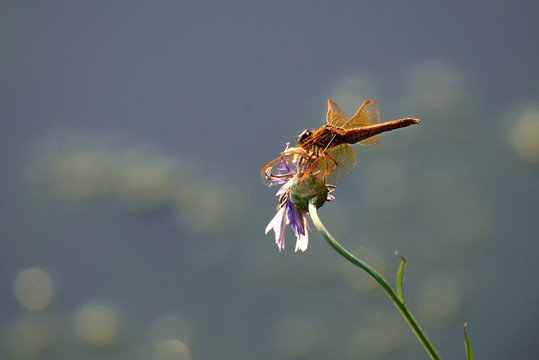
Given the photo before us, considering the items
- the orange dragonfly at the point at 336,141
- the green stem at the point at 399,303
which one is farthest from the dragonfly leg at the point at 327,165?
the green stem at the point at 399,303

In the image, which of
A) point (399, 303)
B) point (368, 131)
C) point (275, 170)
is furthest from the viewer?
point (275, 170)

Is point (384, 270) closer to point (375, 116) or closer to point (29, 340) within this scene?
point (29, 340)

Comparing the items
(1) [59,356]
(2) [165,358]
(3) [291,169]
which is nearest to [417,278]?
(2) [165,358]

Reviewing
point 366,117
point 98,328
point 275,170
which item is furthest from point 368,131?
point 98,328

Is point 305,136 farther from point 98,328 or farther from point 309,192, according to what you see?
point 98,328

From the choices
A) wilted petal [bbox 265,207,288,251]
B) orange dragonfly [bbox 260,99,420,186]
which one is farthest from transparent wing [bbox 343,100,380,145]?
wilted petal [bbox 265,207,288,251]

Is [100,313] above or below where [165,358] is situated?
above

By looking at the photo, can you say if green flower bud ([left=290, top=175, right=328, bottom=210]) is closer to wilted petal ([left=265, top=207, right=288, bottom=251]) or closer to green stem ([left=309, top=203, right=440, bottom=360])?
wilted petal ([left=265, top=207, right=288, bottom=251])
